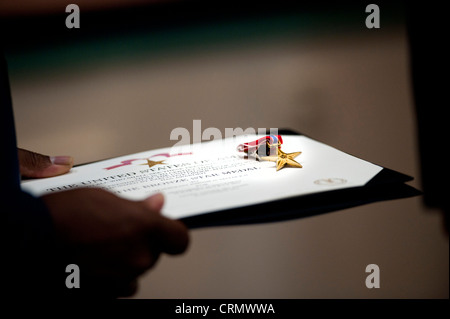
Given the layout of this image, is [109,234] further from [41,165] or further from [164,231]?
[41,165]

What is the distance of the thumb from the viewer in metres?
0.59

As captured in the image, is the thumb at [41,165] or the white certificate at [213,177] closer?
the white certificate at [213,177]

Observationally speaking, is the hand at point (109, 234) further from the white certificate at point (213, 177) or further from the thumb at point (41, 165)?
the thumb at point (41, 165)

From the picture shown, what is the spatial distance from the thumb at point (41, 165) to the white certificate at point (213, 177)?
2 cm

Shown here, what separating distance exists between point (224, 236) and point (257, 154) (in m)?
0.63

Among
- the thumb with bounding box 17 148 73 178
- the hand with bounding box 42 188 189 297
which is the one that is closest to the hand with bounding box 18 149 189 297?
the hand with bounding box 42 188 189 297

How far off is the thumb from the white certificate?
0.06 ft

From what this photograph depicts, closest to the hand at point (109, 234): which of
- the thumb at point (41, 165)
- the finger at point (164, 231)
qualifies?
the finger at point (164, 231)

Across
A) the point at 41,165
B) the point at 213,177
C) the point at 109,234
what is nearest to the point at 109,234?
the point at 109,234

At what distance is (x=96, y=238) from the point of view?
341 mm

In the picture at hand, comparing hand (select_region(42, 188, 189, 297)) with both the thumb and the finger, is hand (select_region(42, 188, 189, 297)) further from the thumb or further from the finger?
the thumb

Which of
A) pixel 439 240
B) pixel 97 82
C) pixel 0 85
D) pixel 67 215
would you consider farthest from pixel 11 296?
pixel 439 240

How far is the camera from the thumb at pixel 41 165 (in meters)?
0.59

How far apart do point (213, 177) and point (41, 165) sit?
302 millimetres
